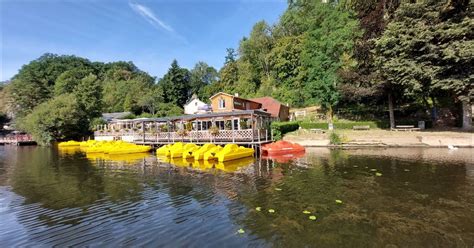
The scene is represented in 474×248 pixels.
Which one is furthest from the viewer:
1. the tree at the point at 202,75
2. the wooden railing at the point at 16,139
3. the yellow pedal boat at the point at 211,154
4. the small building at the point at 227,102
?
the tree at the point at 202,75

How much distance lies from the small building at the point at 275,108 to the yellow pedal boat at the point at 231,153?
2016cm

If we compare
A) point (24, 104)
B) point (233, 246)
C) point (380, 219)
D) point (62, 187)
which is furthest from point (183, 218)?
point (24, 104)

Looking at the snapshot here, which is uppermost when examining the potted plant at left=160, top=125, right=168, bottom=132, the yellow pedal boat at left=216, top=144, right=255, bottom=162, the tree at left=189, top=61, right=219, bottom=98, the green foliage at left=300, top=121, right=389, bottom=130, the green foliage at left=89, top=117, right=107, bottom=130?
the tree at left=189, top=61, right=219, bottom=98

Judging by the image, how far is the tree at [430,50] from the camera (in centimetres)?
2409

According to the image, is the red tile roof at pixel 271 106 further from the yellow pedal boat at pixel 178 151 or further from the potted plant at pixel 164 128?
the yellow pedal boat at pixel 178 151

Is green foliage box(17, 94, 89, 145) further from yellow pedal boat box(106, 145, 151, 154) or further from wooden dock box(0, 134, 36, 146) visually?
yellow pedal boat box(106, 145, 151, 154)

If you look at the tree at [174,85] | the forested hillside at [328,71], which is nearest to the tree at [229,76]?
the forested hillside at [328,71]

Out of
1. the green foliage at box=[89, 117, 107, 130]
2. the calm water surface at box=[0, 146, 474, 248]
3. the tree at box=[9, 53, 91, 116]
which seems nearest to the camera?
the calm water surface at box=[0, 146, 474, 248]

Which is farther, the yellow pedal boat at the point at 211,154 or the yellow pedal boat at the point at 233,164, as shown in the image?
the yellow pedal boat at the point at 211,154

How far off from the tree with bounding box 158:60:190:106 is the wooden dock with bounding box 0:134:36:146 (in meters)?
29.9

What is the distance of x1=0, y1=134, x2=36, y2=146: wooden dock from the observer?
5727 centimetres

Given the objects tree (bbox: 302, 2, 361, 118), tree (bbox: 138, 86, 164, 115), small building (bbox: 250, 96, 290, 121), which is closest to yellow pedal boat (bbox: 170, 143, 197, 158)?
small building (bbox: 250, 96, 290, 121)

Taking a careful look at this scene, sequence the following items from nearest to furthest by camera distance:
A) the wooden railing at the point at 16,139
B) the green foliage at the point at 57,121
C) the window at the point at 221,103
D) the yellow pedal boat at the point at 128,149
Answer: the yellow pedal boat at the point at 128,149, the window at the point at 221,103, the green foliage at the point at 57,121, the wooden railing at the point at 16,139

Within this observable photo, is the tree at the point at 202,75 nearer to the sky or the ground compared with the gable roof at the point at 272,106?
nearer to the sky
